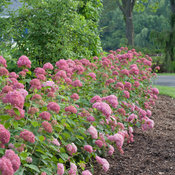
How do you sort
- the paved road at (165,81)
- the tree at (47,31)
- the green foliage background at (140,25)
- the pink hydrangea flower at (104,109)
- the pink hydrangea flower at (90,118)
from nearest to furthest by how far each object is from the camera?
the pink hydrangea flower at (104,109)
the pink hydrangea flower at (90,118)
the tree at (47,31)
the paved road at (165,81)
the green foliage background at (140,25)

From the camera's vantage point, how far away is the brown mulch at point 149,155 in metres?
3.44

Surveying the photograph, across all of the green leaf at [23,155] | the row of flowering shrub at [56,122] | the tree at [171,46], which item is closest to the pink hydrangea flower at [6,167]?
the row of flowering shrub at [56,122]

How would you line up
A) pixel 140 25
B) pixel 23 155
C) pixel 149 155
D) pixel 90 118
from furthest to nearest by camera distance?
pixel 140 25, pixel 149 155, pixel 90 118, pixel 23 155

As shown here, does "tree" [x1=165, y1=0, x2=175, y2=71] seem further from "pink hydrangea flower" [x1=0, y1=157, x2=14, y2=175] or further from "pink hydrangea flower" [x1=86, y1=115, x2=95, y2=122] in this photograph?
"pink hydrangea flower" [x1=0, y1=157, x2=14, y2=175]

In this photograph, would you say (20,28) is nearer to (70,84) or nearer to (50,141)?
(70,84)

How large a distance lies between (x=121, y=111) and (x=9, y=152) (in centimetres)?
236

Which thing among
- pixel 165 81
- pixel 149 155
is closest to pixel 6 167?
pixel 149 155

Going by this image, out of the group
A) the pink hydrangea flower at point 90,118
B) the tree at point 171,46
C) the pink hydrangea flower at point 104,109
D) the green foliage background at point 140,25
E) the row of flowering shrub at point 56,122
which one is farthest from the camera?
the green foliage background at point 140,25

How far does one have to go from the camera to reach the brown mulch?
136 inches

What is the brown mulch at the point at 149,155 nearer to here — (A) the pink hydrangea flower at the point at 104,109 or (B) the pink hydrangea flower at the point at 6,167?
(A) the pink hydrangea flower at the point at 104,109

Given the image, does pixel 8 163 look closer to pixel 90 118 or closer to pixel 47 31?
pixel 90 118

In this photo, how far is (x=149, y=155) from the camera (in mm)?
3955

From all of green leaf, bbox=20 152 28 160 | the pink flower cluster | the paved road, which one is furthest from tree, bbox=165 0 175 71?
the pink flower cluster

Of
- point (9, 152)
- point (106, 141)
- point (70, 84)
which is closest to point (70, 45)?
point (70, 84)
